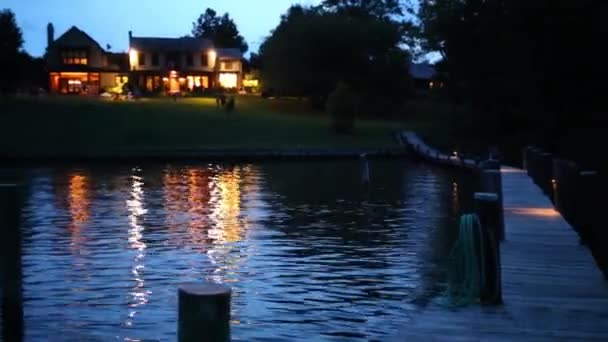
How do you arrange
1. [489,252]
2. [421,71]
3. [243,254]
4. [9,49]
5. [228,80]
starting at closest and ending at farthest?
[489,252], [243,254], [9,49], [228,80], [421,71]

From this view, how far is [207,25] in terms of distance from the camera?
19438 centimetres

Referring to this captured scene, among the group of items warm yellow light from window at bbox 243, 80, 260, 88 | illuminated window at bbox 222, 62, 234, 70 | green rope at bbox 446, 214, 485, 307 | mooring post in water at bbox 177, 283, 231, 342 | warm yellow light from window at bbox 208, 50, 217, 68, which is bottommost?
green rope at bbox 446, 214, 485, 307

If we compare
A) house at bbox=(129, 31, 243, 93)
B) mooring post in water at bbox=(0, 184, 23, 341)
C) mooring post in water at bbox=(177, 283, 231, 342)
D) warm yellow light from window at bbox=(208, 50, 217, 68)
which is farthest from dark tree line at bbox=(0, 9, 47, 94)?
mooring post in water at bbox=(177, 283, 231, 342)

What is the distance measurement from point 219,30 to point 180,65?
76709 mm

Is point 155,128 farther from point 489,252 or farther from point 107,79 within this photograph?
point 489,252

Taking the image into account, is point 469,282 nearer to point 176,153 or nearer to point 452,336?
point 452,336

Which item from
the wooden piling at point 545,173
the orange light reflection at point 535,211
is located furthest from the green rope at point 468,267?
the wooden piling at point 545,173

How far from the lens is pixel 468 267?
11805mm

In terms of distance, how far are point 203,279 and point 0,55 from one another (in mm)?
53226

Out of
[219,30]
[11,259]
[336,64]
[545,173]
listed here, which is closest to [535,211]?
[545,173]

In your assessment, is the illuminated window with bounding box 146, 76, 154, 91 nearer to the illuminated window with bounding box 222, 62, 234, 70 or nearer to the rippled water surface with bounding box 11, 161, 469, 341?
the illuminated window with bounding box 222, 62, 234, 70

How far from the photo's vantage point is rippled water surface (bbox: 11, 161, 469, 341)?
42.6 ft

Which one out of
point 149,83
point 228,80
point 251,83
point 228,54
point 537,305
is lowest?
point 537,305

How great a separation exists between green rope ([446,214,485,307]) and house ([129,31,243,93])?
317ft
